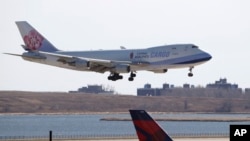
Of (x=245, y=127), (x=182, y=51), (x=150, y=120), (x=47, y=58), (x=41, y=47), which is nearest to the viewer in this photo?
(x=245, y=127)

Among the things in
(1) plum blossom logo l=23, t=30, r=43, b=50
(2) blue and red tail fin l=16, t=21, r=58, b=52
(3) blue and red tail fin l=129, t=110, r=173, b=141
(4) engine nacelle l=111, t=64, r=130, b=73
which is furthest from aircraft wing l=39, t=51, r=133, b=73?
(3) blue and red tail fin l=129, t=110, r=173, b=141

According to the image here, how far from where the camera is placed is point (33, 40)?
108875mm

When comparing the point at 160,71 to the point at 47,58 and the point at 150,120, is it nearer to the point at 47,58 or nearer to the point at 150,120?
the point at 47,58

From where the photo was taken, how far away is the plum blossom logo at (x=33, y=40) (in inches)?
4262

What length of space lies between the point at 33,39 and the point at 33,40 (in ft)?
0.45

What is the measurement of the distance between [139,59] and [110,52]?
5246mm

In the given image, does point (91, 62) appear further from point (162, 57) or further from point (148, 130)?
point (148, 130)

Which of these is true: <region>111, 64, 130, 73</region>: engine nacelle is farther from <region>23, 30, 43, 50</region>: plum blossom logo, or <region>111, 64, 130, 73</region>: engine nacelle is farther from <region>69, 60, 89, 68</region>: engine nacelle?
<region>23, 30, 43, 50</region>: plum blossom logo

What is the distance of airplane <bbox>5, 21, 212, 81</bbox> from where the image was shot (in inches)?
3597

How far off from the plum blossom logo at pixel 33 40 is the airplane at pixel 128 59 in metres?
8.73

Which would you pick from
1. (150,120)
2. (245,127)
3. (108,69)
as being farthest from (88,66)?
(245,127)

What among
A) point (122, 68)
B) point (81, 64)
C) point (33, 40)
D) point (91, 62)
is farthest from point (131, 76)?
point (33, 40)

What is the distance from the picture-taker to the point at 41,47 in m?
108

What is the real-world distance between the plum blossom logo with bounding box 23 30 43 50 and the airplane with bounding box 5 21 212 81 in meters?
8.73
